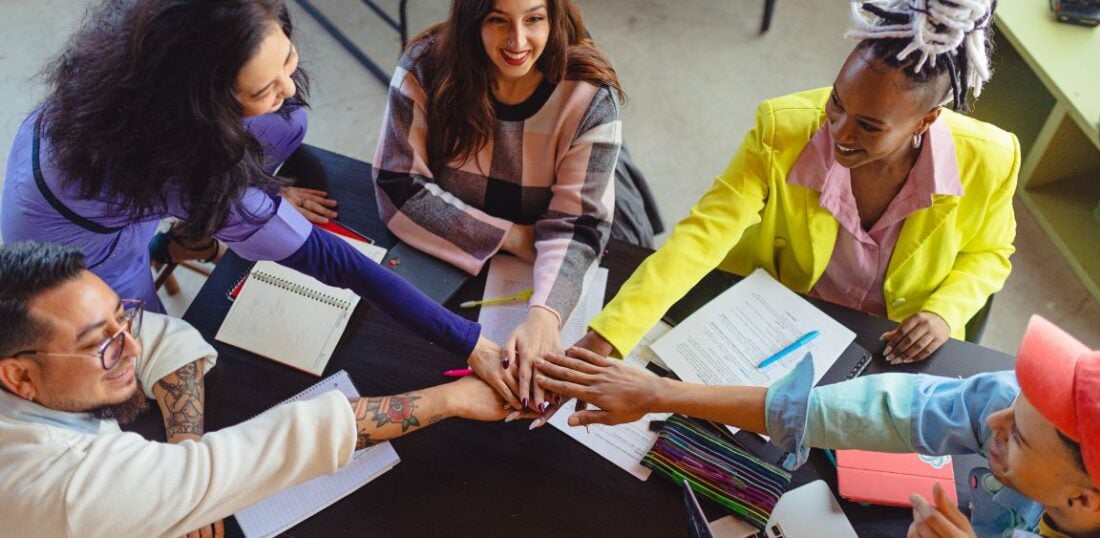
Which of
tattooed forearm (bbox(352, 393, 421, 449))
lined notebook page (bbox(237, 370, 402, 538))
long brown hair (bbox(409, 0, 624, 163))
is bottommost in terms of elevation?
lined notebook page (bbox(237, 370, 402, 538))

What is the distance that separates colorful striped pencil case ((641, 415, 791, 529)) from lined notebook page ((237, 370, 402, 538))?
45cm

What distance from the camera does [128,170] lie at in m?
1.38

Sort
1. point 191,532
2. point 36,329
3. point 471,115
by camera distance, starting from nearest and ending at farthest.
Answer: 1. point 36,329
2. point 191,532
3. point 471,115

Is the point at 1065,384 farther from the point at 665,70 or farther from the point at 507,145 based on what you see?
the point at 665,70

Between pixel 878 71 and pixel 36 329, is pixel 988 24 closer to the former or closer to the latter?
pixel 878 71

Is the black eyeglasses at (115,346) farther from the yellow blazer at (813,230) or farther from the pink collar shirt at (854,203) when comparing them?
→ the pink collar shirt at (854,203)

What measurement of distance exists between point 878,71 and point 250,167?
41.7 inches

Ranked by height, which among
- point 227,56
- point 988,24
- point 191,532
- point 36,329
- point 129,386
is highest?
point 988,24

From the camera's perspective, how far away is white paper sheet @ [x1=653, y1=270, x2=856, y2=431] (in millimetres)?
1549

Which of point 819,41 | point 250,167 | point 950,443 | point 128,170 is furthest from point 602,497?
point 819,41

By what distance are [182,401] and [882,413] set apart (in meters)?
1.16

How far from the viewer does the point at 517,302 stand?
168cm

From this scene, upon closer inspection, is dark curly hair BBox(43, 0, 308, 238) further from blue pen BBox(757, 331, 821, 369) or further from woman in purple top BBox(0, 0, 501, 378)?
blue pen BBox(757, 331, 821, 369)

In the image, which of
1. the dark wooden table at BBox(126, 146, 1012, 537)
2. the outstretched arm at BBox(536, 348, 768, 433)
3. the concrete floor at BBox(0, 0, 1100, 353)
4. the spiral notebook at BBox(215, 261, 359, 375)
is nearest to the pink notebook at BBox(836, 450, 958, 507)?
the dark wooden table at BBox(126, 146, 1012, 537)
